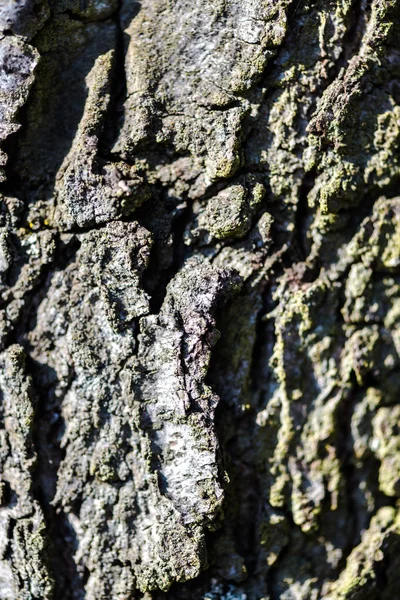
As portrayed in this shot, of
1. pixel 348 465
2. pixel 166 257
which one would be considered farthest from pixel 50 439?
pixel 348 465

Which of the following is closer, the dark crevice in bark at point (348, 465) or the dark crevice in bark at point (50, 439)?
the dark crevice in bark at point (50, 439)

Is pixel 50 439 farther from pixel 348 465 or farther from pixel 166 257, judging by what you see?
pixel 348 465

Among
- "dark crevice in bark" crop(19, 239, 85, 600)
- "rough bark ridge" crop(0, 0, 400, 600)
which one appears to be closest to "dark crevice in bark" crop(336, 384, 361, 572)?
"rough bark ridge" crop(0, 0, 400, 600)

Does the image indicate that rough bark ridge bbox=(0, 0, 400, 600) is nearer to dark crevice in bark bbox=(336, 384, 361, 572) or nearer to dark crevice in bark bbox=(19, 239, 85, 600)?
dark crevice in bark bbox=(19, 239, 85, 600)

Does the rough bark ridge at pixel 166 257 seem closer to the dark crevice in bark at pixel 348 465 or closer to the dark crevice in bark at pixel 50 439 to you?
the dark crevice in bark at pixel 50 439

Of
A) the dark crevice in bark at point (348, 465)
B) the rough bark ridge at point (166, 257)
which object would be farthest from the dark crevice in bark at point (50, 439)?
the dark crevice in bark at point (348, 465)

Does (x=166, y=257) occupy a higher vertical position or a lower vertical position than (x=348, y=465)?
higher

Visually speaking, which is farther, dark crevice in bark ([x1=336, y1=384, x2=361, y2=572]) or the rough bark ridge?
dark crevice in bark ([x1=336, y1=384, x2=361, y2=572])

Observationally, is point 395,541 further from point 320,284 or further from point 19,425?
point 19,425

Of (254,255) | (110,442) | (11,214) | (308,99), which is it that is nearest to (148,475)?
(110,442)
